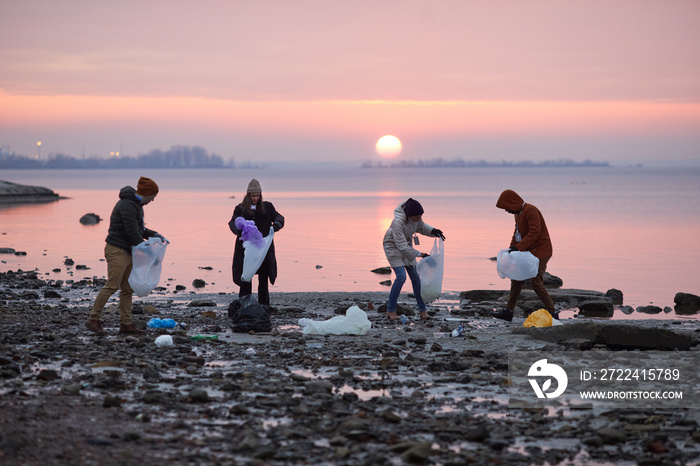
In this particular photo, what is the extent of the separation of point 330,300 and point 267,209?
361 cm

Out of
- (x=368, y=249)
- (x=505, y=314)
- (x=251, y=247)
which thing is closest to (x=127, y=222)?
(x=251, y=247)

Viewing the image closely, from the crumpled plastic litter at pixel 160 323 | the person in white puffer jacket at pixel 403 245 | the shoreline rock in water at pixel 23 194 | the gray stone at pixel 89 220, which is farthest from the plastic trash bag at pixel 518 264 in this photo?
the shoreline rock in water at pixel 23 194

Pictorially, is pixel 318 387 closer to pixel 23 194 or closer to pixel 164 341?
pixel 164 341

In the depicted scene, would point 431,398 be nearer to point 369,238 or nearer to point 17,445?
point 17,445

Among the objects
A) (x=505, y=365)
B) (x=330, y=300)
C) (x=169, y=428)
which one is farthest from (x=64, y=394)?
(x=330, y=300)

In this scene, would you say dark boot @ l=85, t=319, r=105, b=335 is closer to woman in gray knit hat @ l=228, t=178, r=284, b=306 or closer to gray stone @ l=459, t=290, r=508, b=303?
woman in gray knit hat @ l=228, t=178, r=284, b=306

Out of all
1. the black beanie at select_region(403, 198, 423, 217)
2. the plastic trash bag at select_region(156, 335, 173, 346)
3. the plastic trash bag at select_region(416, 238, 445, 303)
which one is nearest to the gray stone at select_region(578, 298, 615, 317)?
the plastic trash bag at select_region(416, 238, 445, 303)

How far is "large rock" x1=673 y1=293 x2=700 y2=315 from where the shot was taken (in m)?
15.5

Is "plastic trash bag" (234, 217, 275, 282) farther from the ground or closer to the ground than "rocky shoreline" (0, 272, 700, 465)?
farther from the ground

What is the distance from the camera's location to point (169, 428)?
611cm

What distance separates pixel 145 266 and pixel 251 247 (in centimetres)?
190

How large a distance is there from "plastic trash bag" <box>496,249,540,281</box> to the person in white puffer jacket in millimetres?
1087

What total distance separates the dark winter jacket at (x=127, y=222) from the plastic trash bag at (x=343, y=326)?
99.6 inches

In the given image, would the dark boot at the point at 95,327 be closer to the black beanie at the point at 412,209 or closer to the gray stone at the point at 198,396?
the gray stone at the point at 198,396
